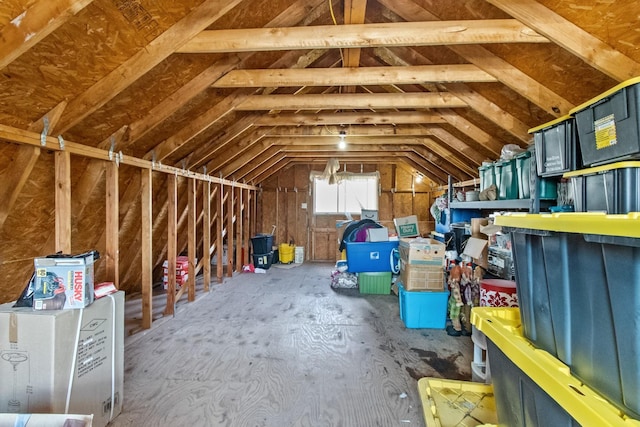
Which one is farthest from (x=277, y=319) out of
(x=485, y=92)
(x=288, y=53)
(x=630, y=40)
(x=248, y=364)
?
(x=630, y=40)

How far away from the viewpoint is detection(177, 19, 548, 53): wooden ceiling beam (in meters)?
2.01

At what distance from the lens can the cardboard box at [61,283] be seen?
4.95 feet

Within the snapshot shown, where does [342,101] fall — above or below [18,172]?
above

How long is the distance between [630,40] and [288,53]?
2.63 meters

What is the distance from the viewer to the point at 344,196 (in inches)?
302

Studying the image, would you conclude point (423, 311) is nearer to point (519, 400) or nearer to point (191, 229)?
point (519, 400)

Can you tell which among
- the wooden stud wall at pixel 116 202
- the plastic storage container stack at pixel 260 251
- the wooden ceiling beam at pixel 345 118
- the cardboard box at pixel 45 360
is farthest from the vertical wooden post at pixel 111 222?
the plastic storage container stack at pixel 260 251

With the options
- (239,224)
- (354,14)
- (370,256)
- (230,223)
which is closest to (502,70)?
(354,14)

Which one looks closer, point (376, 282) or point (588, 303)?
point (588, 303)

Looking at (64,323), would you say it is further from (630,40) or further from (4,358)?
(630,40)

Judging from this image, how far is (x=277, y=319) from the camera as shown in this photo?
3475mm

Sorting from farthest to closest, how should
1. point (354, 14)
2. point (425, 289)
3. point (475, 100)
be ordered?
point (425, 289) → point (475, 100) → point (354, 14)

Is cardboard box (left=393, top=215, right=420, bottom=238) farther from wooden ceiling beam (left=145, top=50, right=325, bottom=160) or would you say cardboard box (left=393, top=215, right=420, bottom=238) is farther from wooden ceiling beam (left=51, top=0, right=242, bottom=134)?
wooden ceiling beam (left=51, top=0, right=242, bottom=134)

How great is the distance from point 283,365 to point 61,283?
168cm
